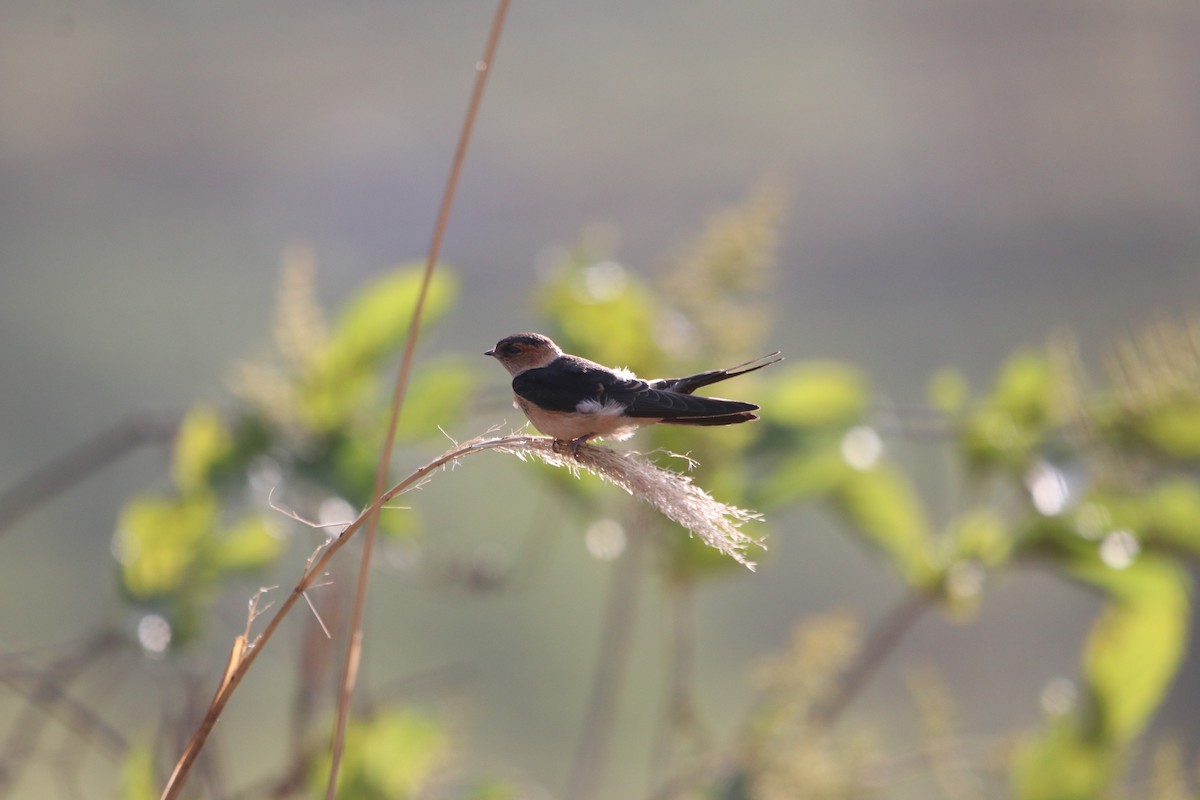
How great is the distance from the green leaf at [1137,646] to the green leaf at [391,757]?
813 millimetres

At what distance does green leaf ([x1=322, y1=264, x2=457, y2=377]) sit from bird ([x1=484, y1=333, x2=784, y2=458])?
175 millimetres

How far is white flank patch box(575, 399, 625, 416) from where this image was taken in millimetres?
955

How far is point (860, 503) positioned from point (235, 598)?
Result: 2.73ft

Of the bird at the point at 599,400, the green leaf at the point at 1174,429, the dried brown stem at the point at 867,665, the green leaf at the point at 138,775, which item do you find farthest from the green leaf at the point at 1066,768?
the green leaf at the point at 138,775

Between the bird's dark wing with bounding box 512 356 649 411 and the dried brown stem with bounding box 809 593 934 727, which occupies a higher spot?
the bird's dark wing with bounding box 512 356 649 411

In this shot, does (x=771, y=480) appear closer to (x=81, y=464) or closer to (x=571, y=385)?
(x=571, y=385)

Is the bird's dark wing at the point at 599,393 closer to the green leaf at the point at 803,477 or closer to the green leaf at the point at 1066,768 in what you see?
the green leaf at the point at 803,477

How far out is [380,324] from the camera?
1337mm

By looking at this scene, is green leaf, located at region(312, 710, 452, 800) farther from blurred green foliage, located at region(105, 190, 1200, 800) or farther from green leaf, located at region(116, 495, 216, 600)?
green leaf, located at region(116, 495, 216, 600)

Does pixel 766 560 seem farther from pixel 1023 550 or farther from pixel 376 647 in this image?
pixel 376 647

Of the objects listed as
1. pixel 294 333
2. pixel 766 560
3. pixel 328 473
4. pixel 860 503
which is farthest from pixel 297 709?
pixel 860 503

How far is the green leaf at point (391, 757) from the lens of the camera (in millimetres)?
1241

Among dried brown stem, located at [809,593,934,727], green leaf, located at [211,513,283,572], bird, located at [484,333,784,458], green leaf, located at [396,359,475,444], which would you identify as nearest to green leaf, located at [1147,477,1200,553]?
dried brown stem, located at [809,593,934,727]

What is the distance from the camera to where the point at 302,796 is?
1392 mm
